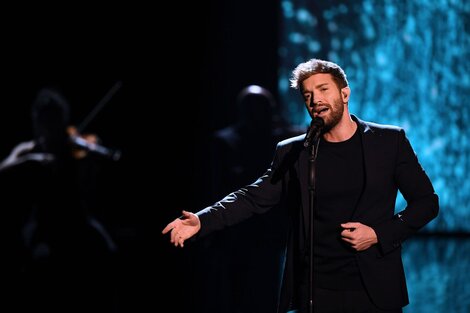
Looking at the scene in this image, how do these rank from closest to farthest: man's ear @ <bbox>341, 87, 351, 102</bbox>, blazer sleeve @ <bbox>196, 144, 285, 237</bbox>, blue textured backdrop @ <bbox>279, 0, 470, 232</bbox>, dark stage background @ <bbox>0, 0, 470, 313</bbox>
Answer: man's ear @ <bbox>341, 87, 351, 102</bbox>, blazer sleeve @ <bbox>196, 144, 285, 237</bbox>, dark stage background @ <bbox>0, 0, 470, 313</bbox>, blue textured backdrop @ <bbox>279, 0, 470, 232</bbox>

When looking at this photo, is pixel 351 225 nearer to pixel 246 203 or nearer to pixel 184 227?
pixel 246 203

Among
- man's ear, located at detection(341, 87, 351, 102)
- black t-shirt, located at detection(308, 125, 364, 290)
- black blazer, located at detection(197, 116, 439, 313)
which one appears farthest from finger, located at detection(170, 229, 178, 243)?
man's ear, located at detection(341, 87, 351, 102)

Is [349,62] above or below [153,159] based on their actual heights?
above

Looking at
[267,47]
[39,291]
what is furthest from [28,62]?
[39,291]

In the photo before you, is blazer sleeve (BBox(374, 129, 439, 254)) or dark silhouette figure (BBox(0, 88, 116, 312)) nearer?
blazer sleeve (BBox(374, 129, 439, 254))

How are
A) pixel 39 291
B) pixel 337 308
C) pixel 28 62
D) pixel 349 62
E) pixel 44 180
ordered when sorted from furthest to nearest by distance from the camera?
pixel 349 62, pixel 28 62, pixel 39 291, pixel 44 180, pixel 337 308

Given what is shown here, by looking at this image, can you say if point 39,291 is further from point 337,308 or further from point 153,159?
point 337,308

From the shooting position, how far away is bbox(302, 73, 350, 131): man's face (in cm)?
261

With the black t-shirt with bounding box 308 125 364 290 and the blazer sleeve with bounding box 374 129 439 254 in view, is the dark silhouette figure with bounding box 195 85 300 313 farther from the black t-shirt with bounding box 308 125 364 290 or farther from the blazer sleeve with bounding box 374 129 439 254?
the blazer sleeve with bounding box 374 129 439 254

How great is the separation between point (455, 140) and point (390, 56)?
1.40 m

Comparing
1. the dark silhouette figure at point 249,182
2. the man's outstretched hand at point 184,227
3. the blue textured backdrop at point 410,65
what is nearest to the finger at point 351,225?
the man's outstretched hand at point 184,227

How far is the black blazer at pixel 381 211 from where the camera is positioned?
2533mm

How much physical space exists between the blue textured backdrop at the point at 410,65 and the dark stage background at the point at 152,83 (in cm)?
55

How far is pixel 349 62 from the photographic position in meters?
8.45
